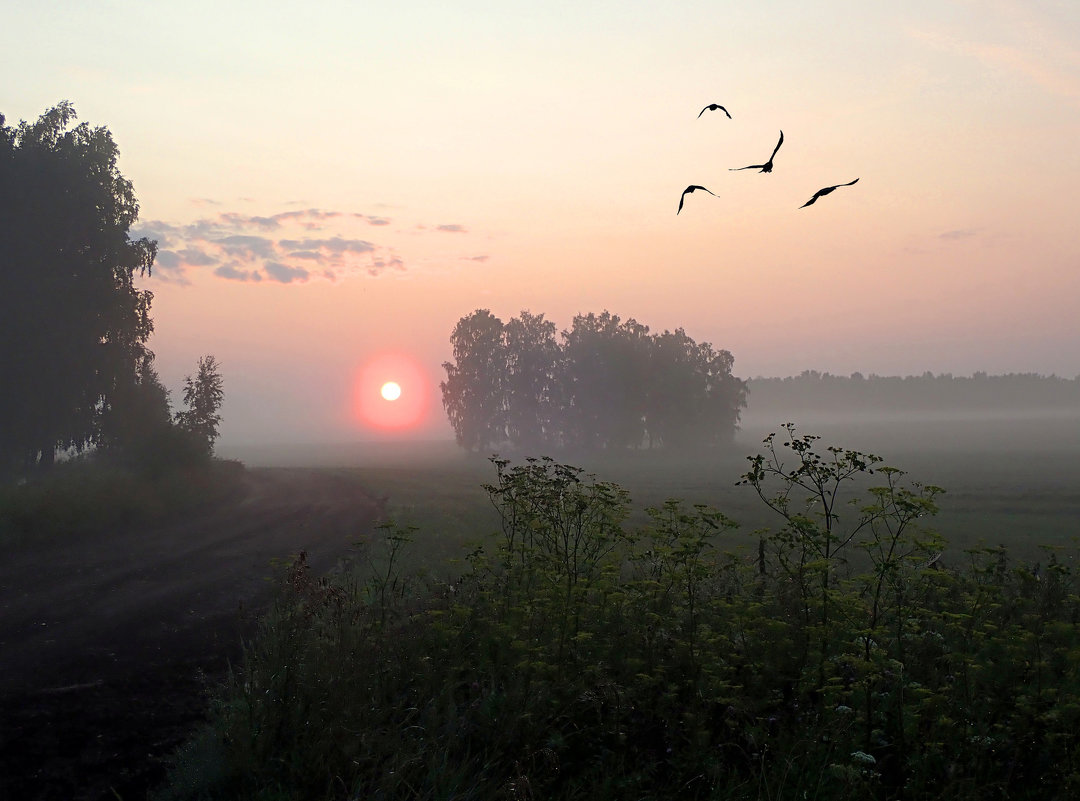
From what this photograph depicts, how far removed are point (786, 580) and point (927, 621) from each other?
1.83 metres

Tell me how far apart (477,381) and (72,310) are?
59.6 metres

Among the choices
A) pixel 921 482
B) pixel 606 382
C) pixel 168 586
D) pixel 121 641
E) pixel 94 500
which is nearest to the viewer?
pixel 121 641

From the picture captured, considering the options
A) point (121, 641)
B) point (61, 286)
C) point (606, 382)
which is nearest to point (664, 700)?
point (121, 641)

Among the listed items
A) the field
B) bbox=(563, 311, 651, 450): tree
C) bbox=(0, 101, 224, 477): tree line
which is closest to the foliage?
the field

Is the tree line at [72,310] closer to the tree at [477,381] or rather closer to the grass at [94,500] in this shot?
the grass at [94,500]

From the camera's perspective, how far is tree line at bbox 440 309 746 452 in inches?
3465

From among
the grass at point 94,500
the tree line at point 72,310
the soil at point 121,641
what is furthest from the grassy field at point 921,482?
the tree line at point 72,310

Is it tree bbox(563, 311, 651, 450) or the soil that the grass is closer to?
the soil

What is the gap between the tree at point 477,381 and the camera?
297ft

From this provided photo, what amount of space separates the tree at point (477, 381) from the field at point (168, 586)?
1886 inches

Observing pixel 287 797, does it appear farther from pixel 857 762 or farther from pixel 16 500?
pixel 16 500

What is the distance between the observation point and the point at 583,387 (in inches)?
3561

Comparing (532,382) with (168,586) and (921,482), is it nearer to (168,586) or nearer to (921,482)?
(921,482)

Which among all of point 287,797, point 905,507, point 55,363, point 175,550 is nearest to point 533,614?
point 287,797
